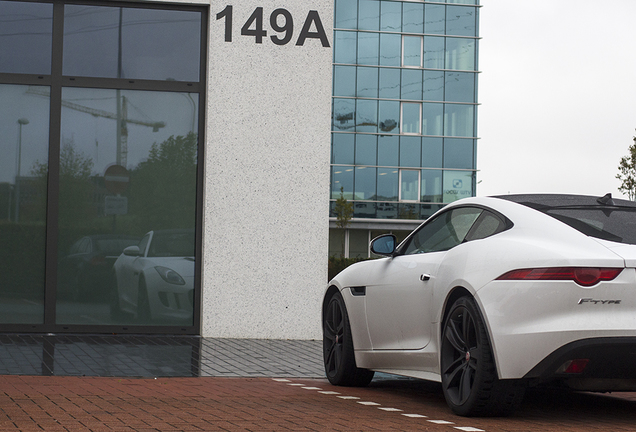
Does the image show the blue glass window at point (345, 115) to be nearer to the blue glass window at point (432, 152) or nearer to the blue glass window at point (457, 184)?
Result: the blue glass window at point (432, 152)

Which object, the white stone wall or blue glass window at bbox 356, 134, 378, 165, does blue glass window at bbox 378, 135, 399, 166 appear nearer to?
blue glass window at bbox 356, 134, 378, 165

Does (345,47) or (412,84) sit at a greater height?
(345,47)

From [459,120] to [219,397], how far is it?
39.2 meters

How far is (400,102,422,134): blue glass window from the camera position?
4391 centimetres

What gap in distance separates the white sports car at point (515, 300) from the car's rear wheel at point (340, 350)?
623mm

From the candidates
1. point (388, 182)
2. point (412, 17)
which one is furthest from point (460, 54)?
point (388, 182)

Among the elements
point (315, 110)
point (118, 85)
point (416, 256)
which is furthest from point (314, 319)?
point (416, 256)

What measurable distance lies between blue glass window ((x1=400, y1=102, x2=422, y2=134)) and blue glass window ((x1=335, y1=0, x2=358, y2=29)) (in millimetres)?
4758

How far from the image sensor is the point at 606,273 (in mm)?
4668

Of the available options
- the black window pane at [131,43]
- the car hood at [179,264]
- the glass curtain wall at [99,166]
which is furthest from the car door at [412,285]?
the black window pane at [131,43]

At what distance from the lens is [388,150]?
43938mm

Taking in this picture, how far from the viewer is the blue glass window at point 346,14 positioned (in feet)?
143

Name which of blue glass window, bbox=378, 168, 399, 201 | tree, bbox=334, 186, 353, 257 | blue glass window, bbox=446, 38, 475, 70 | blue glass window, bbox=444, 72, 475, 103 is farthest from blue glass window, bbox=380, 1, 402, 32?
tree, bbox=334, 186, 353, 257

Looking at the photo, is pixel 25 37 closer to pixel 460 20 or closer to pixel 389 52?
pixel 389 52
